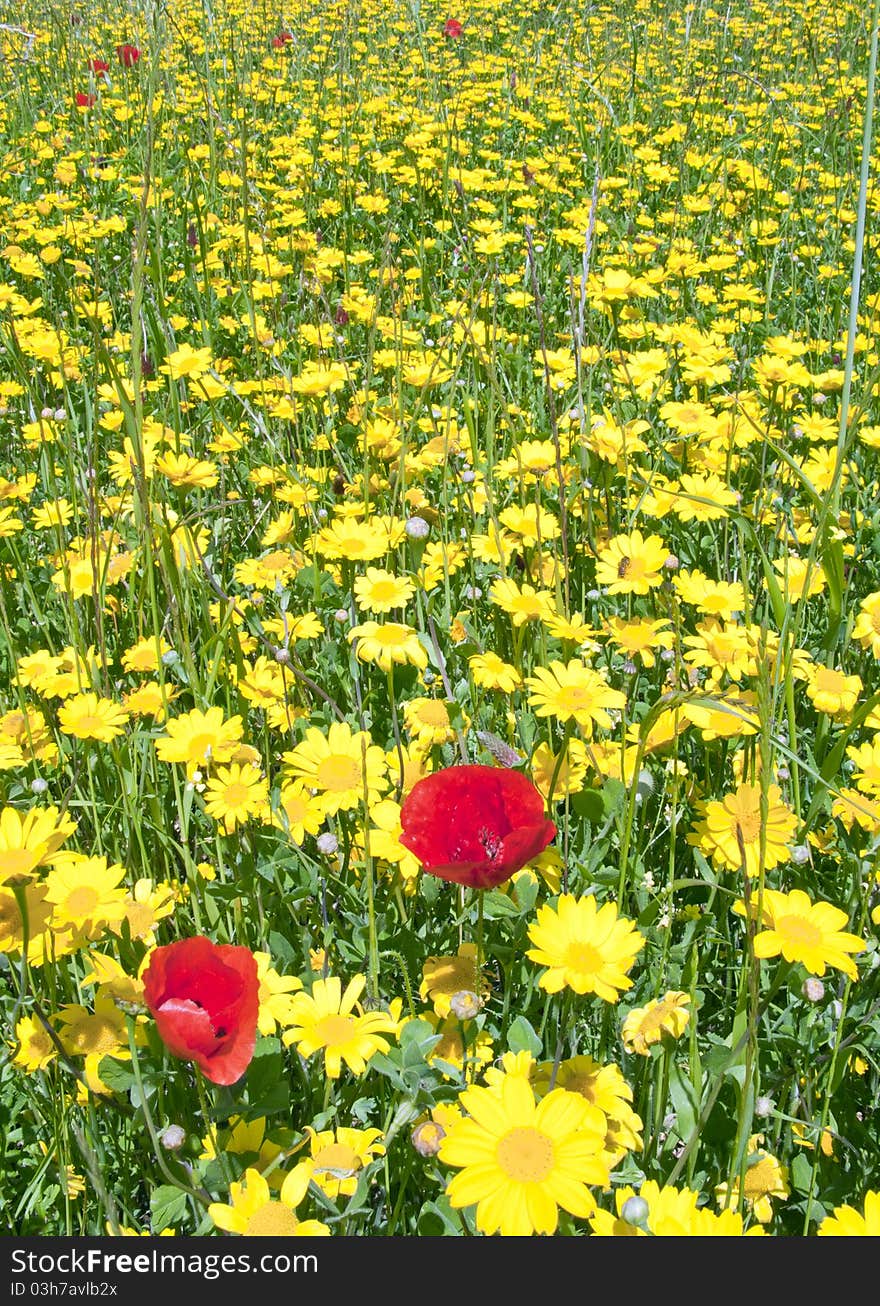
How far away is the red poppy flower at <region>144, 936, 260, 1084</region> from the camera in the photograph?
911 mm

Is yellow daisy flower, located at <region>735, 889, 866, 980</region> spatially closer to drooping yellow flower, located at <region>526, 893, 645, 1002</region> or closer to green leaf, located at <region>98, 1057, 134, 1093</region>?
drooping yellow flower, located at <region>526, 893, 645, 1002</region>

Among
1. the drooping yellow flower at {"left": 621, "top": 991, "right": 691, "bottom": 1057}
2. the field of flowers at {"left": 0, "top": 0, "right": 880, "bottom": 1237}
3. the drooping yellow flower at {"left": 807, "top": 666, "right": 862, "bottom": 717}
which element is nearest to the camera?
the field of flowers at {"left": 0, "top": 0, "right": 880, "bottom": 1237}

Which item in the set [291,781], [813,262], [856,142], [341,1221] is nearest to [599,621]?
[291,781]

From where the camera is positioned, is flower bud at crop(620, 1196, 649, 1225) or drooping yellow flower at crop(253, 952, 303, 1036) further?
drooping yellow flower at crop(253, 952, 303, 1036)

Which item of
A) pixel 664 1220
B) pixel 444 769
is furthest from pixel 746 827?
pixel 664 1220

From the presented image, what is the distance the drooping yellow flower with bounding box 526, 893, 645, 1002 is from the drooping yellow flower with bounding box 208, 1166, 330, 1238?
0.31m

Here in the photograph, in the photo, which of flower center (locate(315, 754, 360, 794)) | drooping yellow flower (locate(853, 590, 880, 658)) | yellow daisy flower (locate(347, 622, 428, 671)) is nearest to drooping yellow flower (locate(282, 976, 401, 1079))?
flower center (locate(315, 754, 360, 794))

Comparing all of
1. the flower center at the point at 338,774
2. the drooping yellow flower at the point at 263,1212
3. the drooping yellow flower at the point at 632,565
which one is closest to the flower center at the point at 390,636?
the flower center at the point at 338,774

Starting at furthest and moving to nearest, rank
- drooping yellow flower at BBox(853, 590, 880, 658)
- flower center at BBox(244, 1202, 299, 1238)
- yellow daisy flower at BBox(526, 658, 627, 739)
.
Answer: drooping yellow flower at BBox(853, 590, 880, 658) → yellow daisy flower at BBox(526, 658, 627, 739) → flower center at BBox(244, 1202, 299, 1238)

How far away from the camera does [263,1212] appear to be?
38.6 inches

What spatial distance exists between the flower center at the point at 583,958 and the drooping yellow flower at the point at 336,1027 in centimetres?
21

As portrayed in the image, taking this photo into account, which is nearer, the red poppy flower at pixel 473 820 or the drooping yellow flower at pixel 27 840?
the red poppy flower at pixel 473 820

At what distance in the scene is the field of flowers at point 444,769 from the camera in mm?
1071

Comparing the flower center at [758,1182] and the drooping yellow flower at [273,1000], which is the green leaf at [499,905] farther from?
the flower center at [758,1182]
